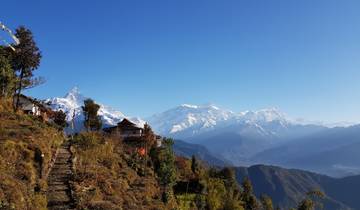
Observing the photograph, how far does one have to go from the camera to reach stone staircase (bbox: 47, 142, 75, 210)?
34.1 metres

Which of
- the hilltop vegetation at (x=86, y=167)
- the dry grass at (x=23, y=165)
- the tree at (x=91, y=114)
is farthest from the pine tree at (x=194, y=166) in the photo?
the dry grass at (x=23, y=165)

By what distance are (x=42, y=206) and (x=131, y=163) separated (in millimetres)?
29012

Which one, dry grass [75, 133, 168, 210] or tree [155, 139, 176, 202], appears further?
tree [155, 139, 176, 202]

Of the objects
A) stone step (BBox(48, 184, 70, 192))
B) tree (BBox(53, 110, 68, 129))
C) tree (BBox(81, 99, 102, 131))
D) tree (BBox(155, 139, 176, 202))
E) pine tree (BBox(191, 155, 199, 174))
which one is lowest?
stone step (BBox(48, 184, 70, 192))

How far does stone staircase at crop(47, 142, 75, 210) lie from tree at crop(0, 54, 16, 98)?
2123 centimetres

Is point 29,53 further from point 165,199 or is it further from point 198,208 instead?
point 198,208

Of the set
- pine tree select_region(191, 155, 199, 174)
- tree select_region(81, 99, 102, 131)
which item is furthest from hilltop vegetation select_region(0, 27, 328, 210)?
pine tree select_region(191, 155, 199, 174)

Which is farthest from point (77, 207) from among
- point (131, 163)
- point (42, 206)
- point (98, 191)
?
point (131, 163)

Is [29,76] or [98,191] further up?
[29,76]

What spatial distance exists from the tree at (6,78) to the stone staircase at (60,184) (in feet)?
69.7

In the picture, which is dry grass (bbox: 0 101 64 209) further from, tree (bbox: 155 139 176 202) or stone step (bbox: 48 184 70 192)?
tree (bbox: 155 139 176 202)

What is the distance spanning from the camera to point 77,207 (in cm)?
3425

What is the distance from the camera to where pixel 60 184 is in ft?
125

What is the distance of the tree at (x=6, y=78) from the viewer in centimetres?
6291
